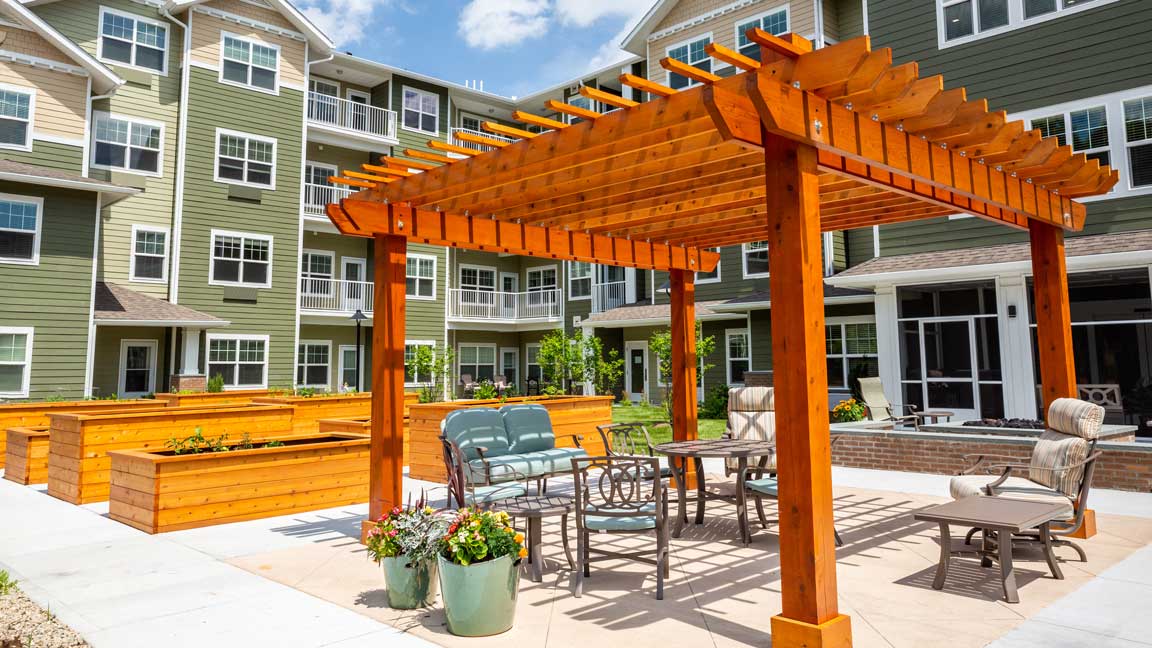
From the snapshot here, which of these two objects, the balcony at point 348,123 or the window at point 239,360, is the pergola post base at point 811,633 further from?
the balcony at point 348,123

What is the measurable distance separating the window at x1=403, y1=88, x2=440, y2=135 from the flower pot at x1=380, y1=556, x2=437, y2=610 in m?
20.5

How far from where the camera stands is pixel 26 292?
47.7ft

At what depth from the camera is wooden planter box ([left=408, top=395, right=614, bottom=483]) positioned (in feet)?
31.4

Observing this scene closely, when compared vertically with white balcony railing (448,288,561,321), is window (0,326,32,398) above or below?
below

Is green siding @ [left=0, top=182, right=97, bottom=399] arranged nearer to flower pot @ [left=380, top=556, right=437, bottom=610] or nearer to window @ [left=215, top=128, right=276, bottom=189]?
window @ [left=215, top=128, right=276, bottom=189]

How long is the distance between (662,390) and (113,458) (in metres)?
15.8

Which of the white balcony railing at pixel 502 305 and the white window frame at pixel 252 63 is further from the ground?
the white window frame at pixel 252 63

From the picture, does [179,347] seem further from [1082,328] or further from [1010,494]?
[1082,328]

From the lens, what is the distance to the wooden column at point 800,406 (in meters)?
3.62

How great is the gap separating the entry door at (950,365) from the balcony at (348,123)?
16078 mm

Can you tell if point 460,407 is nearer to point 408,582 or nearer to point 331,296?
point 408,582

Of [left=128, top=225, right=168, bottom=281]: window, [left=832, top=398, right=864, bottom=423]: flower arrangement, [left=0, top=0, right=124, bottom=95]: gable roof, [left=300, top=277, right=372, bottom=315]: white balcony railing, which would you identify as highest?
[left=0, top=0, right=124, bottom=95]: gable roof

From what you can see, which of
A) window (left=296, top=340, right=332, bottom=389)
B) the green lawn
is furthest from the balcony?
the green lawn

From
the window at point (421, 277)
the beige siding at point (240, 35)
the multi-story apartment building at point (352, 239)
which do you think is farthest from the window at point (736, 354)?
the beige siding at point (240, 35)
